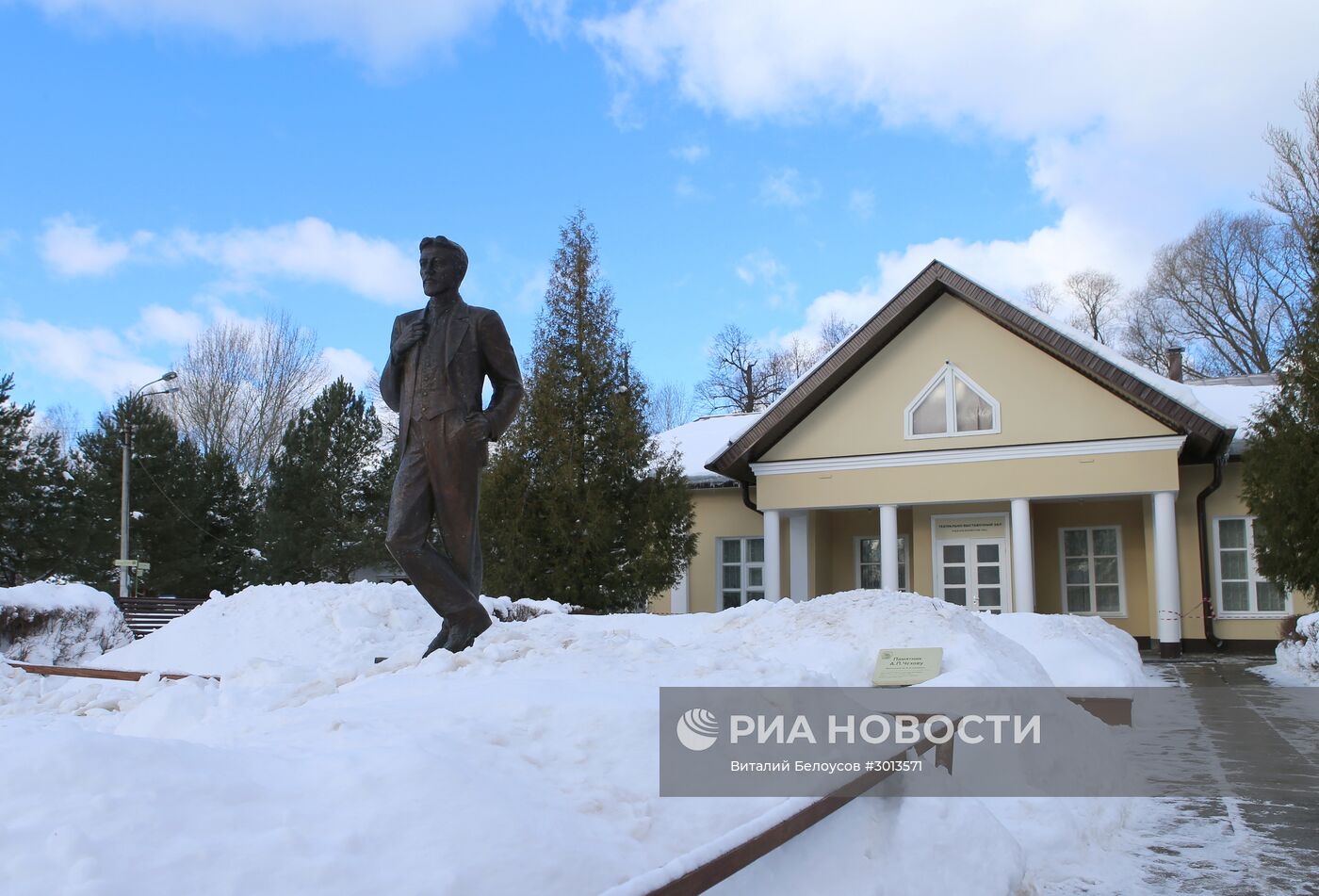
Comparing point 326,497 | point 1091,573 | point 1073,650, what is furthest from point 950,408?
point 326,497

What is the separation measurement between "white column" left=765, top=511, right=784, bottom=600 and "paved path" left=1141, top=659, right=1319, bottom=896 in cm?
1140

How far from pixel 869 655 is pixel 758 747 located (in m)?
3.86

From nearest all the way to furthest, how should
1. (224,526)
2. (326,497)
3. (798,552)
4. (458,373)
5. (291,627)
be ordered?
(458,373), (291,627), (798,552), (326,497), (224,526)

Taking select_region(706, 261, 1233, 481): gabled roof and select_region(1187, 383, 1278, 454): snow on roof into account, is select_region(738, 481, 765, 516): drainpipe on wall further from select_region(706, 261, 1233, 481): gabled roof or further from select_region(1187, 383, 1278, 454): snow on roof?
select_region(1187, 383, 1278, 454): snow on roof

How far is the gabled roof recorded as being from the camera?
16953mm

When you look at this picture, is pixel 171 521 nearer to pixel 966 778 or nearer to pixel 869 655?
pixel 869 655

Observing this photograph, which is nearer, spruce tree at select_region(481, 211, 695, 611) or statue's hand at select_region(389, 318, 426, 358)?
statue's hand at select_region(389, 318, 426, 358)

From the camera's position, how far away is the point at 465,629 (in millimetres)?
5609

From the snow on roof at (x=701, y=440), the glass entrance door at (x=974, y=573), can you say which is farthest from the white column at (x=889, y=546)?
the snow on roof at (x=701, y=440)

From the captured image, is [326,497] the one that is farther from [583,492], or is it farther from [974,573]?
[974,573]

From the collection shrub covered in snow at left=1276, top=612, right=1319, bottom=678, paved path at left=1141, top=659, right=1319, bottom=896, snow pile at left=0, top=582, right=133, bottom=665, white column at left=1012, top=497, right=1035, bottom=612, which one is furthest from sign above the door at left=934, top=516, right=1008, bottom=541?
snow pile at left=0, top=582, right=133, bottom=665

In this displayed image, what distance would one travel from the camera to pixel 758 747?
3932 mm

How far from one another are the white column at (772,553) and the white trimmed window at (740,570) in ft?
8.10

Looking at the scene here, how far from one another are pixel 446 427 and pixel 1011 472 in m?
15.1
